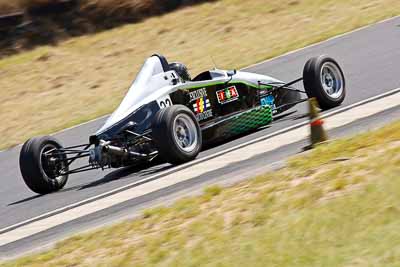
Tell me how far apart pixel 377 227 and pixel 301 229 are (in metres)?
0.56

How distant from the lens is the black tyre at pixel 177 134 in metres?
10.8

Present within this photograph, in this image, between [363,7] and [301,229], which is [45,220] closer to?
[301,229]

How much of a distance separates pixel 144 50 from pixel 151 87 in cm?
1153

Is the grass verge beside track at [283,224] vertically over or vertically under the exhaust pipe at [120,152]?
under

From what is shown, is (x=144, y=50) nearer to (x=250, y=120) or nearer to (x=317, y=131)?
(x=250, y=120)

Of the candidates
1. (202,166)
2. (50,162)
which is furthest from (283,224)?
(50,162)

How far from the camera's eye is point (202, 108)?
486 inches

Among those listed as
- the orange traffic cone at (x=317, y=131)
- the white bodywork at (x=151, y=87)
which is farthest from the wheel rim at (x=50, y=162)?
the orange traffic cone at (x=317, y=131)

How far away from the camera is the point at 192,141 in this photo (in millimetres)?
11414

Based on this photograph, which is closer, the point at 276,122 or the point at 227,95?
the point at 227,95

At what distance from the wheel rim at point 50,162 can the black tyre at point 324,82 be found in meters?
3.43

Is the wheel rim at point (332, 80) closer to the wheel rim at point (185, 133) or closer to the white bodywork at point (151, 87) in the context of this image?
the white bodywork at point (151, 87)

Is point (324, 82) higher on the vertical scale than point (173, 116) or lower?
lower

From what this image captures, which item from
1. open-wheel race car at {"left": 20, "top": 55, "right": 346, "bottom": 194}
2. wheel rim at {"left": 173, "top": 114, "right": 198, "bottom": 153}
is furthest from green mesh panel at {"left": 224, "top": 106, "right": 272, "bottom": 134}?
wheel rim at {"left": 173, "top": 114, "right": 198, "bottom": 153}
